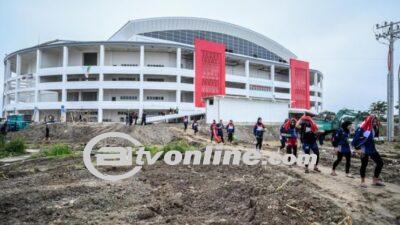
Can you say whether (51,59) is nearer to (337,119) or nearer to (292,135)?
(337,119)

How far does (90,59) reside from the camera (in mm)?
49875

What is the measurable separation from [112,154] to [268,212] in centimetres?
912

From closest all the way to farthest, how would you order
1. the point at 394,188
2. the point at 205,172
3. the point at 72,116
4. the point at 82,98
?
the point at 394,188
the point at 205,172
the point at 72,116
the point at 82,98

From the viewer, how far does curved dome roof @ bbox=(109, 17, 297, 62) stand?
54.8 meters

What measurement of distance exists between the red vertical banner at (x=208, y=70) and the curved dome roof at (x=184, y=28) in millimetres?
9540

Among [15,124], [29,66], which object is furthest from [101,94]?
[29,66]

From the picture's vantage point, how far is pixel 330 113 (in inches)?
1214

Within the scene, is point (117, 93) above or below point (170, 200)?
above

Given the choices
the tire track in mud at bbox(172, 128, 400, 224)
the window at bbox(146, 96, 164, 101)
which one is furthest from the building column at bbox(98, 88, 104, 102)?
the tire track in mud at bbox(172, 128, 400, 224)

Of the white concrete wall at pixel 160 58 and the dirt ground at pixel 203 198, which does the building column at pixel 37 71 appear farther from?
the dirt ground at pixel 203 198

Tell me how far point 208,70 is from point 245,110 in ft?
43.5

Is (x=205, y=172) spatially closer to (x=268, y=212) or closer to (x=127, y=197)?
(x=127, y=197)

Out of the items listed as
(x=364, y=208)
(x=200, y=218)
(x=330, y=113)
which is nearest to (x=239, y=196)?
(x=200, y=218)

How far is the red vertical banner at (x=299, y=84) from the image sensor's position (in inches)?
2253
